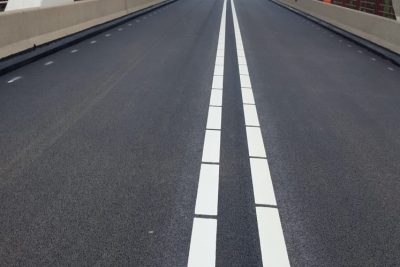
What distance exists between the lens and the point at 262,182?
16.1 feet

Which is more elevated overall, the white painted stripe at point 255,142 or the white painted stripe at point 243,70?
the white painted stripe at point 255,142

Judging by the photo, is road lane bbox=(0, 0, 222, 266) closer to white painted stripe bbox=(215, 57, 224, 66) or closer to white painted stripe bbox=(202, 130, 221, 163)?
white painted stripe bbox=(202, 130, 221, 163)

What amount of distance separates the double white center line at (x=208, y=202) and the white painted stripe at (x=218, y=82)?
1.81 meters

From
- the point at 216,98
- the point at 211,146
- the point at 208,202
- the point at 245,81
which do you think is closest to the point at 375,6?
the point at 245,81

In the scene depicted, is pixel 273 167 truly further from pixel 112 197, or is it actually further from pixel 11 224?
pixel 11 224

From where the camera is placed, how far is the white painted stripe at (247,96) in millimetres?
8344

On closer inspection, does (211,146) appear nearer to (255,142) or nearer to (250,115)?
(255,142)

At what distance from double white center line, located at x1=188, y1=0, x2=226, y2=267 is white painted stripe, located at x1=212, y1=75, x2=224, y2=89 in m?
1.81

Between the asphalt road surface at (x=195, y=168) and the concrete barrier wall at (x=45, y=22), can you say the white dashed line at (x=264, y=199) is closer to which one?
the asphalt road surface at (x=195, y=168)

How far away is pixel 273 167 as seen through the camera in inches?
212

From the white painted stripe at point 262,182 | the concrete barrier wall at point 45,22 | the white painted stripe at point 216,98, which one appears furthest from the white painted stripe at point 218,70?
the white painted stripe at point 262,182

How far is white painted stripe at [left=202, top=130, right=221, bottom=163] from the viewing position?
219 inches

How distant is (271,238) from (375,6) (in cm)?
2020

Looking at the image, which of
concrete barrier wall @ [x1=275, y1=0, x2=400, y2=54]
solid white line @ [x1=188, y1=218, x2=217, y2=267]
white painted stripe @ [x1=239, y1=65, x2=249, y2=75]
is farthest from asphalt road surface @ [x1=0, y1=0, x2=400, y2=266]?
concrete barrier wall @ [x1=275, y1=0, x2=400, y2=54]
